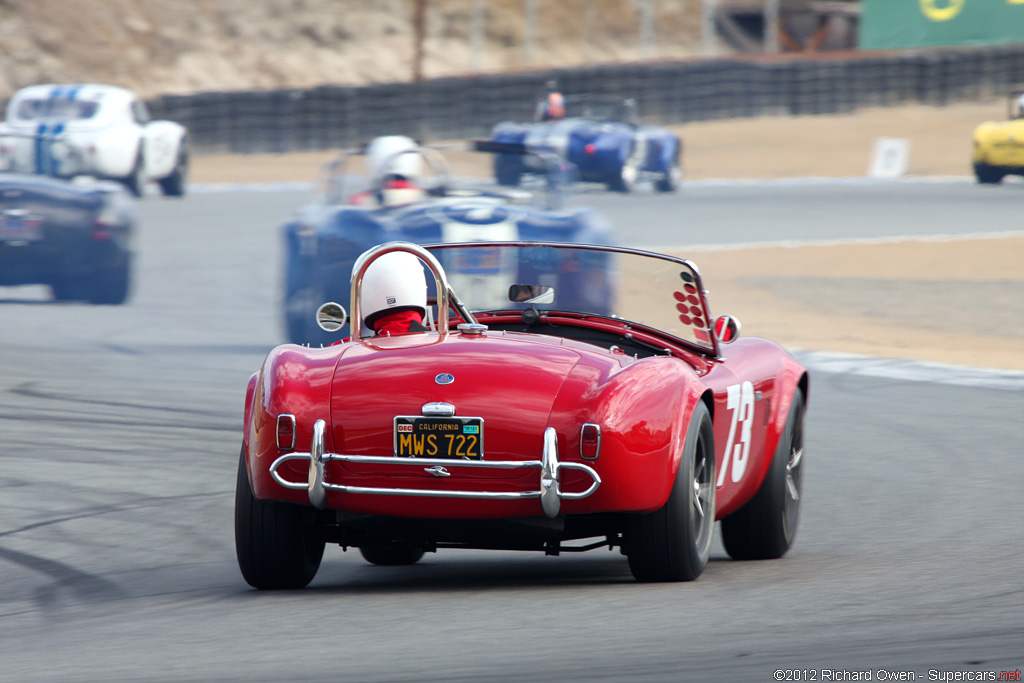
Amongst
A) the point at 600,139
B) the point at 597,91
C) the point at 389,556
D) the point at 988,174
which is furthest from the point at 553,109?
the point at 389,556

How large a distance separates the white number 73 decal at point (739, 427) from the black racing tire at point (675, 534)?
15.5 inches

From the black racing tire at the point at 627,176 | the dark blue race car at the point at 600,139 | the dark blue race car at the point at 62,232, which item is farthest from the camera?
the black racing tire at the point at 627,176

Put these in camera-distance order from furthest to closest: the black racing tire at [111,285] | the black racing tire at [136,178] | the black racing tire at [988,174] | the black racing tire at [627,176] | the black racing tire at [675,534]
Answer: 1. the black racing tire at [988,174]
2. the black racing tire at [627,176]
3. the black racing tire at [136,178]
4. the black racing tire at [111,285]
5. the black racing tire at [675,534]

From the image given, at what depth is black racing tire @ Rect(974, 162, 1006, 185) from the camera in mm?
29016

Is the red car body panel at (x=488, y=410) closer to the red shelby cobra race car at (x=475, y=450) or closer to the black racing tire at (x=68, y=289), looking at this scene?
the red shelby cobra race car at (x=475, y=450)

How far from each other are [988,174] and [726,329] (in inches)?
987

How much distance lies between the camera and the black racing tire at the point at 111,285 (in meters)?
14.6

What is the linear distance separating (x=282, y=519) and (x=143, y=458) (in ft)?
10.3

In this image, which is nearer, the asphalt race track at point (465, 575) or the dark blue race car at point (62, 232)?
the asphalt race track at point (465, 575)

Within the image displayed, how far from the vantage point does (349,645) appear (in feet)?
13.1

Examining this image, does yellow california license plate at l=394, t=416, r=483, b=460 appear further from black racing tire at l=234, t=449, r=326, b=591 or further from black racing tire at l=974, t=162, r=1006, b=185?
black racing tire at l=974, t=162, r=1006, b=185

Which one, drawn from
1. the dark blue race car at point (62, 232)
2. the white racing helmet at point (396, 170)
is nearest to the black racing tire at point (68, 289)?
the dark blue race car at point (62, 232)

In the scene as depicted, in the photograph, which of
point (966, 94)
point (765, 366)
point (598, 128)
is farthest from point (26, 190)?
point (966, 94)

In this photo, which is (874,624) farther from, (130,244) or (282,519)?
(130,244)
